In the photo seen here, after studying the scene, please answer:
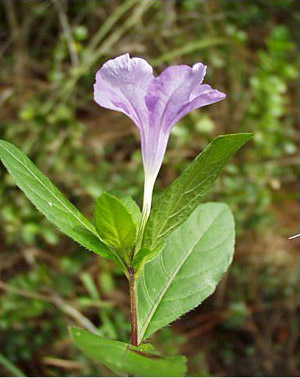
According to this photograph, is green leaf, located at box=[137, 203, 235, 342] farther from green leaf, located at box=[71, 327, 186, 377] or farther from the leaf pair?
green leaf, located at box=[71, 327, 186, 377]

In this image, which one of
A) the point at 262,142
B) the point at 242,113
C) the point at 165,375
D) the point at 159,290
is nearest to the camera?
the point at 165,375

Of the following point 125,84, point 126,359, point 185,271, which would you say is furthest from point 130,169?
point 126,359

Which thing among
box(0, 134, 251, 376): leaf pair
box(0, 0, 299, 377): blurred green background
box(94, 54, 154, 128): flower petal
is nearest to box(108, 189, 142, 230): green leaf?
box(0, 134, 251, 376): leaf pair

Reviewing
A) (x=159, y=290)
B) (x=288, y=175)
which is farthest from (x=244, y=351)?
(x=159, y=290)

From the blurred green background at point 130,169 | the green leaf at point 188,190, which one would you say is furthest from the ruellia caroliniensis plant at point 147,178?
the blurred green background at point 130,169

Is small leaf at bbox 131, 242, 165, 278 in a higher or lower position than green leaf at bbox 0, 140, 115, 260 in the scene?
lower

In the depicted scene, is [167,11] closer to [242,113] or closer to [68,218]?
[242,113]

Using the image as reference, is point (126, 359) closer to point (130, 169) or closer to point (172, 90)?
point (172, 90)
